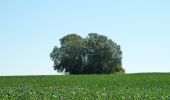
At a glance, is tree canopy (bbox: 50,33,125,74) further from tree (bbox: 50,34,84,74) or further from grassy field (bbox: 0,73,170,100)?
grassy field (bbox: 0,73,170,100)

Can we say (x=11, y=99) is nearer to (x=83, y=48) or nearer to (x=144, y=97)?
(x=144, y=97)

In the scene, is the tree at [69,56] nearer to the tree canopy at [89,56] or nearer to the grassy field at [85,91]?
the tree canopy at [89,56]

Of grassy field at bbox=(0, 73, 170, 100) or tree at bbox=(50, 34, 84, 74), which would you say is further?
tree at bbox=(50, 34, 84, 74)

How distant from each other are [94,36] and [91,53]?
4.40 metres

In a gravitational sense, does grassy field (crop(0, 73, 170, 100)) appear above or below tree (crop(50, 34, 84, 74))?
below

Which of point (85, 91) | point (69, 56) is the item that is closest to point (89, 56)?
point (69, 56)

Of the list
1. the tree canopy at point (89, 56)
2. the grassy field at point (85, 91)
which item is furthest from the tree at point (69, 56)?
the grassy field at point (85, 91)

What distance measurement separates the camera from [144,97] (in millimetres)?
16781

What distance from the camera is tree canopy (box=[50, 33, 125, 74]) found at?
91500mm

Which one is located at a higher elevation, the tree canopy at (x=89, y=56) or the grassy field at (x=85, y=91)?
the tree canopy at (x=89, y=56)

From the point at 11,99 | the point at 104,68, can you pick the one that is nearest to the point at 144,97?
the point at 11,99

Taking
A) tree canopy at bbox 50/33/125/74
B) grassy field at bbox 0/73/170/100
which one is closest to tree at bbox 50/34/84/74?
tree canopy at bbox 50/33/125/74

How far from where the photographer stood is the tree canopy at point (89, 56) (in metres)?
91.5

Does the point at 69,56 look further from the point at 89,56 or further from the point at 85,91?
the point at 85,91
